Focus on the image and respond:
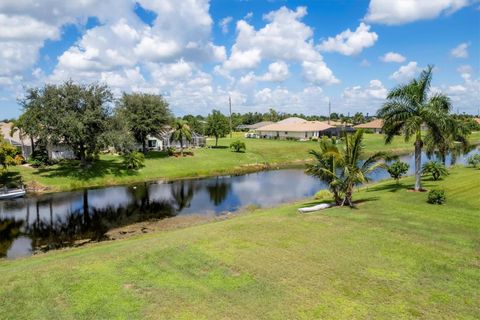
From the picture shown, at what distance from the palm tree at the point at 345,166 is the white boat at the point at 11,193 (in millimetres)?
31042

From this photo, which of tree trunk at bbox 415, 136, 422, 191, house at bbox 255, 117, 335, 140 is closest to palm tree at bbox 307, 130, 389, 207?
tree trunk at bbox 415, 136, 422, 191

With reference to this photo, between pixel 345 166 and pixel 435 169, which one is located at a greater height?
pixel 345 166

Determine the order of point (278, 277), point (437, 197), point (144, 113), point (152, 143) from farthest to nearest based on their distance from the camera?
point (152, 143) → point (144, 113) → point (437, 197) → point (278, 277)

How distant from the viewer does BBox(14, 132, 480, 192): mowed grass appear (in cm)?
4284

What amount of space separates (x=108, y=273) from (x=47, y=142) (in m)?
37.9

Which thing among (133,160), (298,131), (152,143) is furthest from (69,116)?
(298,131)

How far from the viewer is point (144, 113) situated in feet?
192

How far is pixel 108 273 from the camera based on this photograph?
40.6 ft

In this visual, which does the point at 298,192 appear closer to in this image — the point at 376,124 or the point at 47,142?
the point at 47,142

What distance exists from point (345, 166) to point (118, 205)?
2146 cm

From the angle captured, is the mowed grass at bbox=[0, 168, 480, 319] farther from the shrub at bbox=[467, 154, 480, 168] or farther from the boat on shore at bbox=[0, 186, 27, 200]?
the boat on shore at bbox=[0, 186, 27, 200]

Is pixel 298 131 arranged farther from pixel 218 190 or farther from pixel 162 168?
pixel 218 190

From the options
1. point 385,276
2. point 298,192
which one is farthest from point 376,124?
point 385,276

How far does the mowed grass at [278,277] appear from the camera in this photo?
9.70 meters
